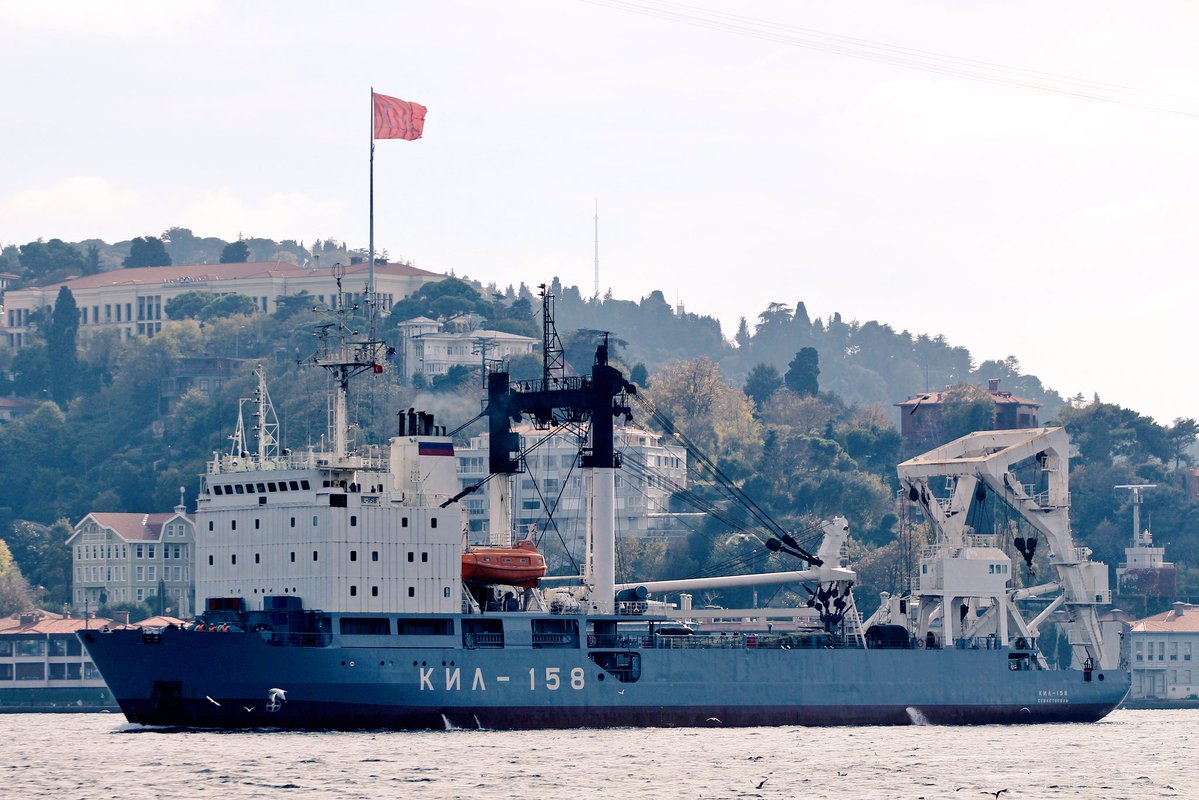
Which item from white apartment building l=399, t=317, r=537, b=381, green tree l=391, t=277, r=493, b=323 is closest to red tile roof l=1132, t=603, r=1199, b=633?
white apartment building l=399, t=317, r=537, b=381

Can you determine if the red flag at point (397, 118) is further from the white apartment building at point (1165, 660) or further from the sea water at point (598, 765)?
the white apartment building at point (1165, 660)

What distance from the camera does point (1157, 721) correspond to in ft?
277

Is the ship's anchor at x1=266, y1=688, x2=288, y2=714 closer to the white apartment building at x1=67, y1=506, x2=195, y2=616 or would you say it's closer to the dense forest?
the dense forest

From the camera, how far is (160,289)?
187 meters

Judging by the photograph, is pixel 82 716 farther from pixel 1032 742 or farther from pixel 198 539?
pixel 1032 742

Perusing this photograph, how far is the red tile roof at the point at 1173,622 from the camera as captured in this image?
111875 mm

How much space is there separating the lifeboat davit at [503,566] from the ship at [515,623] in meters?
0.07

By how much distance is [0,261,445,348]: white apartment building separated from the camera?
17888 cm

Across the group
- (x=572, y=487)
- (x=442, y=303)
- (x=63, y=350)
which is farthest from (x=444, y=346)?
(x=63, y=350)

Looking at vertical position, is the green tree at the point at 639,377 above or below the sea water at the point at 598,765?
above

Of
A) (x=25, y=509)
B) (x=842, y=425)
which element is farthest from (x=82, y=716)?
(x=842, y=425)

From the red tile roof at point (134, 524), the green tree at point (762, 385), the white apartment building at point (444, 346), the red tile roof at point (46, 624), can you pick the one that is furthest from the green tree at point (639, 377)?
the red tile roof at point (46, 624)

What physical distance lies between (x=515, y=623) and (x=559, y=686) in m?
2.14

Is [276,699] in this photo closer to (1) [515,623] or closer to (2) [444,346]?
(1) [515,623]
